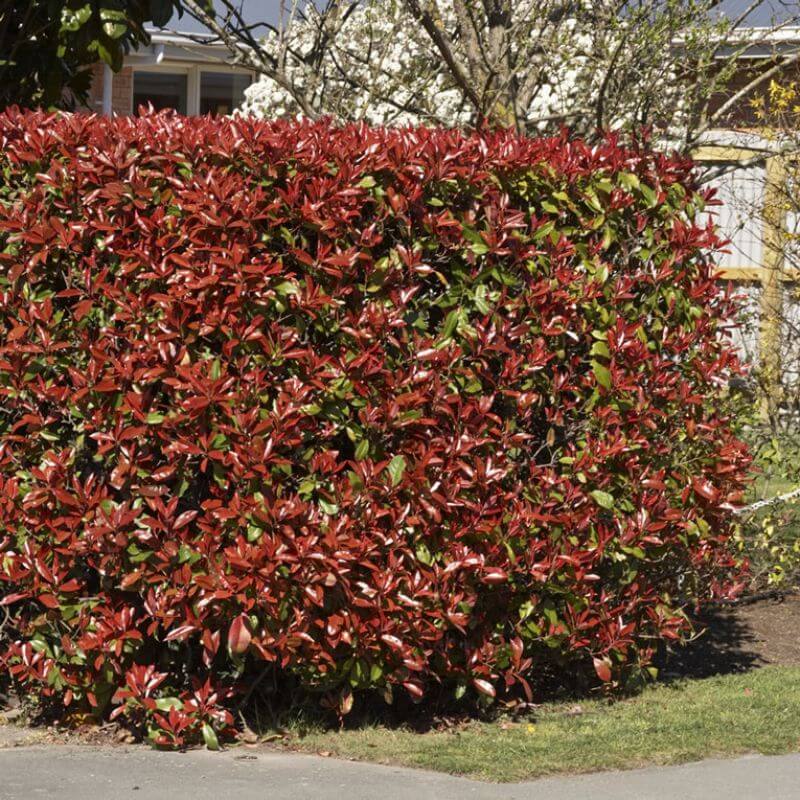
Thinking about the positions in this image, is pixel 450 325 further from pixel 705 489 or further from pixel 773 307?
pixel 773 307

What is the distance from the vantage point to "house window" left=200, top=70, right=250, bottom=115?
→ 72.8 ft

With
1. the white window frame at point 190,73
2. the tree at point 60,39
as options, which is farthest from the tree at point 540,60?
the white window frame at point 190,73

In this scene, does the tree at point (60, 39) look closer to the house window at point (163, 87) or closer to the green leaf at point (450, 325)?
the green leaf at point (450, 325)

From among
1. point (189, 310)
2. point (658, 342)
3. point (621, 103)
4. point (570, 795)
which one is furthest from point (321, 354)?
point (621, 103)

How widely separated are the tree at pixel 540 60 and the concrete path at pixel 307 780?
3673mm

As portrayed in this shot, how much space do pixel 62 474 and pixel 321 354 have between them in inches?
44.3

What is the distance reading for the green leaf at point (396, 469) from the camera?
5.05 m

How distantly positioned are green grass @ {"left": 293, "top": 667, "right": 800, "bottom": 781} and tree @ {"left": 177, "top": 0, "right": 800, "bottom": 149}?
3.30m

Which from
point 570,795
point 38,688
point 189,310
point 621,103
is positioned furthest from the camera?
point 621,103

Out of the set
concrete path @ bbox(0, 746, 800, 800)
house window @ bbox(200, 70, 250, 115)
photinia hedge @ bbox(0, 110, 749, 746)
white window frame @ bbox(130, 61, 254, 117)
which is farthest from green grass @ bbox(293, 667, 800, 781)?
house window @ bbox(200, 70, 250, 115)

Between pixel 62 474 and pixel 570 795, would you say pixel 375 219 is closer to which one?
pixel 62 474

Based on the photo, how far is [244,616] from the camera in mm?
4996

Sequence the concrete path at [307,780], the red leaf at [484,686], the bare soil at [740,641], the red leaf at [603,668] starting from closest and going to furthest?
the concrete path at [307,780] < the red leaf at [484,686] < the red leaf at [603,668] < the bare soil at [740,641]

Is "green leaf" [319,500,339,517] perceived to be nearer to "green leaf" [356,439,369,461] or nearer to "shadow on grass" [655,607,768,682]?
"green leaf" [356,439,369,461]
